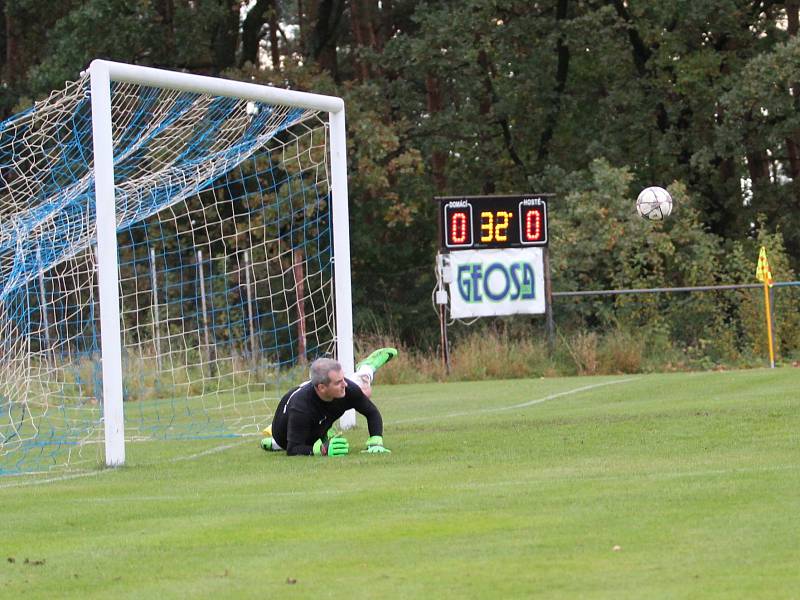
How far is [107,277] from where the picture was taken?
1160 cm

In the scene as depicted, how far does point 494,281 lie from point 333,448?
14.7 metres

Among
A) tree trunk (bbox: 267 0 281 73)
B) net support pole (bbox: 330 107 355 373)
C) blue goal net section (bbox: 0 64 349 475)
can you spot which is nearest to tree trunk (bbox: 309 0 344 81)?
tree trunk (bbox: 267 0 281 73)

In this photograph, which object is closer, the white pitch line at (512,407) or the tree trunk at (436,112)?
the white pitch line at (512,407)

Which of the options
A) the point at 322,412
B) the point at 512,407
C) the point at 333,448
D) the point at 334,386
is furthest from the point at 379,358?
the point at 512,407

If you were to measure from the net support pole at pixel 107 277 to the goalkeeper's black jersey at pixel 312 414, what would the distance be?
1.39m

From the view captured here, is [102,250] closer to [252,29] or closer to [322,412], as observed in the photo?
[322,412]

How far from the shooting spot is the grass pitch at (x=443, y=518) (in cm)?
623

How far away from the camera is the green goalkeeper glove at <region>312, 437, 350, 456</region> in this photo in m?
11.7

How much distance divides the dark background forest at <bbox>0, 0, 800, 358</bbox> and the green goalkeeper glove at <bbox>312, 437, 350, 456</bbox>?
A: 61.0 feet

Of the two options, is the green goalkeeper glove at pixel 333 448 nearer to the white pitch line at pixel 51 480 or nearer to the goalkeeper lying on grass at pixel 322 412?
the goalkeeper lying on grass at pixel 322 412

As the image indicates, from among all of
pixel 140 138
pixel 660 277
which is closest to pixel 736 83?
pixel 660 277

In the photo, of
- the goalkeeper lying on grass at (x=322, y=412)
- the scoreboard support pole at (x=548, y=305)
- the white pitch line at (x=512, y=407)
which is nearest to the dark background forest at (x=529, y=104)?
the scoreboard support pole at (x=548, y=305)

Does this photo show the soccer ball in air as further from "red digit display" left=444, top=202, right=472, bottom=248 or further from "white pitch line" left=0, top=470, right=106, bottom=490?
"white pitch line" left=0, top=470, right=106, bottom=490

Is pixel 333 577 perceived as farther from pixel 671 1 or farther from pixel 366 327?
pixel 671 1
